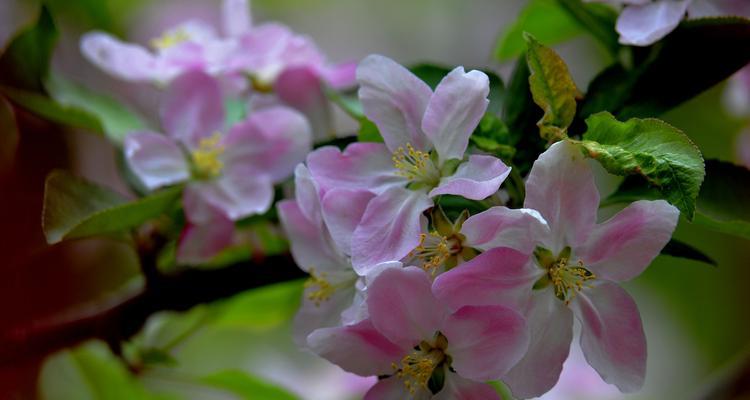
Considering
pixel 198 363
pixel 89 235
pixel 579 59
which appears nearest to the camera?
pixel 89 235

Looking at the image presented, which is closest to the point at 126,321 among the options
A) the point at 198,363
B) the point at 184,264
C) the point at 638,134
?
the point at 184,264

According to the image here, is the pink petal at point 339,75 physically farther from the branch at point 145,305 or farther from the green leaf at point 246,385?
the green leaf at point 246,385

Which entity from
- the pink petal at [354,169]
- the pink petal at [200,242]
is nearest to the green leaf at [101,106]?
the pink petal at [200,242]

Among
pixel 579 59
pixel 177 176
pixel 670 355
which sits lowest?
pixel 670 355

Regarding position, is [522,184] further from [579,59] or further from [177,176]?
[579,59]

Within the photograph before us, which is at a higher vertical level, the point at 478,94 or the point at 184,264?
the point at 478,94

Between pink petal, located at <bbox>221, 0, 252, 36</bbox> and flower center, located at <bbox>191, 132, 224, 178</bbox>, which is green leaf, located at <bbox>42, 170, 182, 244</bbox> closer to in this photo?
flower center, located at <bbox>191, 132, 224, 178</bbox>

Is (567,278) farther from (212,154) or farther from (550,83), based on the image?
(212,154)
